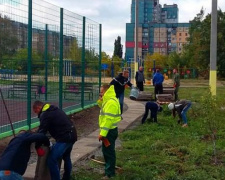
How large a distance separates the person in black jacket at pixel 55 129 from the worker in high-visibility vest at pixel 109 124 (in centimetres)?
65

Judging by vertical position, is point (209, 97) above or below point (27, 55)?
below

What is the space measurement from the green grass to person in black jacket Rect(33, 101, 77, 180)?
929 millimetres

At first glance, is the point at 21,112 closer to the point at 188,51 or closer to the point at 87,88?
the point at 87,88

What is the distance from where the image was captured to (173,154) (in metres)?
9.10

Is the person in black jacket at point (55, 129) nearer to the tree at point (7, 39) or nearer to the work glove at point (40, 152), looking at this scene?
the work glove at point (40, 152)

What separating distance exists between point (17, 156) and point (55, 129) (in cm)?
109

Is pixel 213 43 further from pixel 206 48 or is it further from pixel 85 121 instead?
pixel 206 48

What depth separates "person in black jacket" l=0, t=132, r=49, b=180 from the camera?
5.25m

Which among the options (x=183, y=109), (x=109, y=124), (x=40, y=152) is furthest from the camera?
(x=183, y=109)

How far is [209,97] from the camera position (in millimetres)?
8906

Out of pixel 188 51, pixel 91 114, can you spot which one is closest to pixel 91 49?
pixel 91 114

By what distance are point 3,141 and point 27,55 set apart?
231 centimetres

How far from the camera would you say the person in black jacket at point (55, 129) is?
623 cm

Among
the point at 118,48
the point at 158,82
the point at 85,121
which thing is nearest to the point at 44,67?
the point at 85,121
